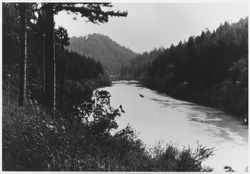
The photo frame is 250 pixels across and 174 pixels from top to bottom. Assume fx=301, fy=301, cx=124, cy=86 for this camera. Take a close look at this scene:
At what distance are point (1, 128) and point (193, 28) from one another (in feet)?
23.9

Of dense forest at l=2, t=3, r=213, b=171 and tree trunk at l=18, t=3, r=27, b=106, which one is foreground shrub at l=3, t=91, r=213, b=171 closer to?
dense forest at l=2, t=3, r=213, b=171

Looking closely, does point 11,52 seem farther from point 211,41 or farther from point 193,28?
point 211,41

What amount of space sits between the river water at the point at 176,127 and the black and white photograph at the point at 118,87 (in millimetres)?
37

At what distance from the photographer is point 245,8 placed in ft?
30.0

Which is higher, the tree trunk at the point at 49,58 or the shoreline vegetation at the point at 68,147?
the tree trunk at the point at 49,58

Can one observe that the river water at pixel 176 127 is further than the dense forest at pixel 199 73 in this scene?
No

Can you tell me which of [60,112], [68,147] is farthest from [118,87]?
[68,147]

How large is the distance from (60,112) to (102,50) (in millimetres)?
3373

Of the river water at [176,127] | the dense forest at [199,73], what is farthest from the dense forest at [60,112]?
the dense forest at [199,73]

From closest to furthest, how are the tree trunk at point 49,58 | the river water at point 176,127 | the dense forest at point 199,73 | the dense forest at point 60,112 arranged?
the dense forest at point 60,112 < the river water at point 176,127 < the tree trunk at point 49,58 < the dense forest at point 199,73

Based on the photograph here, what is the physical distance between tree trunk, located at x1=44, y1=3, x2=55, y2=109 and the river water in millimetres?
2073

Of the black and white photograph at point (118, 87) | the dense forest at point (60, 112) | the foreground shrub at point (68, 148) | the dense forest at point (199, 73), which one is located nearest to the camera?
the foreground shrub at point (68, 148)

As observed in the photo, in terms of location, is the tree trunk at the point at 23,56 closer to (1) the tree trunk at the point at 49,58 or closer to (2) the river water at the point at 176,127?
(1) the tree trunk at the point at 49,58

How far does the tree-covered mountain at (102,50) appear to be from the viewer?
428 inches
